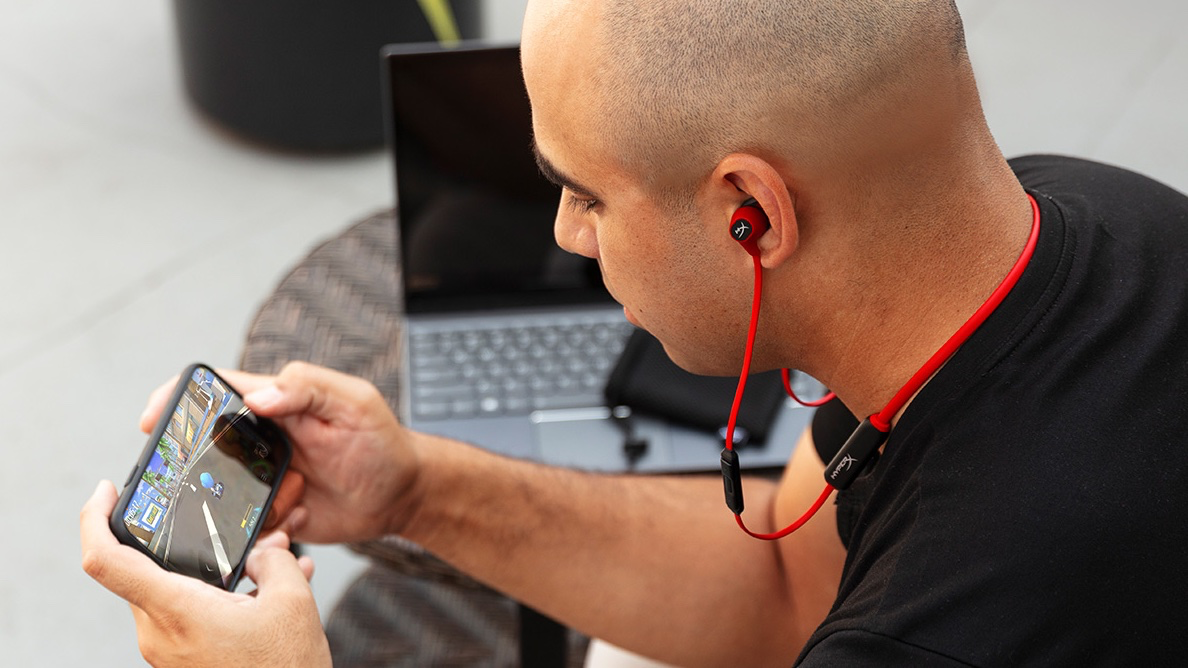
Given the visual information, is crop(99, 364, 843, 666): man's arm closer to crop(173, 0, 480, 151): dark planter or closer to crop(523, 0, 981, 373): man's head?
crop(523, 0, 981, 373): man's head

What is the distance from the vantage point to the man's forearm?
117cm

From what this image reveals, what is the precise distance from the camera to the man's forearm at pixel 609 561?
3.84ft

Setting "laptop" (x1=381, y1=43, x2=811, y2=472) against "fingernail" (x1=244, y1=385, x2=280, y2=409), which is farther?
"laptop" (x1=381, y1=43, x2=811, y2=472)

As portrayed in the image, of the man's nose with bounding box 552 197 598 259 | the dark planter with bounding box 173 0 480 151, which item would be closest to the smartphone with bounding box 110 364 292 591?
the man's nose with bounding box 552 197 598 259

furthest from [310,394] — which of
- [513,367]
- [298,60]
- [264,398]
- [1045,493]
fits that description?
[298,60]

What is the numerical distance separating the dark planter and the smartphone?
148cm

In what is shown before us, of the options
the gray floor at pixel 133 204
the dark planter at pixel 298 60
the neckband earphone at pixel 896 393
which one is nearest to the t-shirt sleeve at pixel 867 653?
the neckband earphone at pixel 896 393

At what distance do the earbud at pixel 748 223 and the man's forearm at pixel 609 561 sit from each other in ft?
1.53

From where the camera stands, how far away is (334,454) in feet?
3.66

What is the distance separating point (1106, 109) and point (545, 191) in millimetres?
1880

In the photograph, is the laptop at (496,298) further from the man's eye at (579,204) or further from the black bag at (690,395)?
the man's eye at (579,204)

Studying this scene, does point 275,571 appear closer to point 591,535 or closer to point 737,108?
point 591,535

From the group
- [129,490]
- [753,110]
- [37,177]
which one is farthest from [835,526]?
[37,177]

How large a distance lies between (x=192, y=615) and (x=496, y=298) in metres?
0.74
